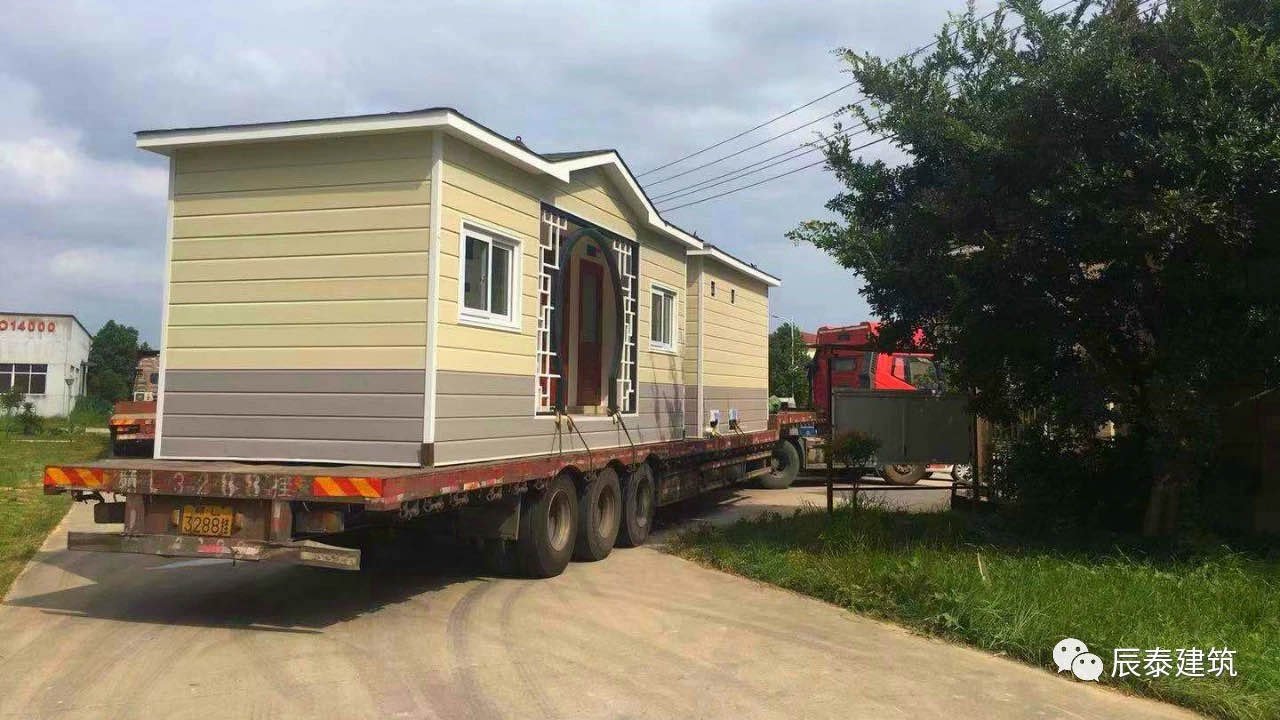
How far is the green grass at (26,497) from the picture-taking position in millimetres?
9352

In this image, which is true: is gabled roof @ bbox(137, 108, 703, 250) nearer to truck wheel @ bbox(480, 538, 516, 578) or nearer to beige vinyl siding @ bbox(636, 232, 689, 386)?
beige vinyl siding @ bbox(636, 232, 689, 386)

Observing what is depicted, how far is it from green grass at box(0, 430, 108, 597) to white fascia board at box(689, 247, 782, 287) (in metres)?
8.28

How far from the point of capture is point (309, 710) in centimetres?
486

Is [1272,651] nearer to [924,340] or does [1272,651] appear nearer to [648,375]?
[924,340]

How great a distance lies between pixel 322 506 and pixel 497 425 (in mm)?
1808

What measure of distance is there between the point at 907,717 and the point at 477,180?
196 inches

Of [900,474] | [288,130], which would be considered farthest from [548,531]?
[900,474]

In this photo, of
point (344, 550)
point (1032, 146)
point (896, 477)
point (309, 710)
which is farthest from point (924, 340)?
point (896, 477)

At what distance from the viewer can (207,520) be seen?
640cm

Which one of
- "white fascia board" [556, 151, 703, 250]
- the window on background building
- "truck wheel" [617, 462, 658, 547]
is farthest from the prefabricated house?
the window on background building

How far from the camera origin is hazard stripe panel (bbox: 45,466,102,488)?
6586 millimetres

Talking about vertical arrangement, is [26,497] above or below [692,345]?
below

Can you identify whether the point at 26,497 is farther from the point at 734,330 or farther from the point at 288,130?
the point at 734,330

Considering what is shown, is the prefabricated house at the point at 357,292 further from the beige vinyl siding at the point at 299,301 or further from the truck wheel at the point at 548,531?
the truck wheel at the point at 548,531
